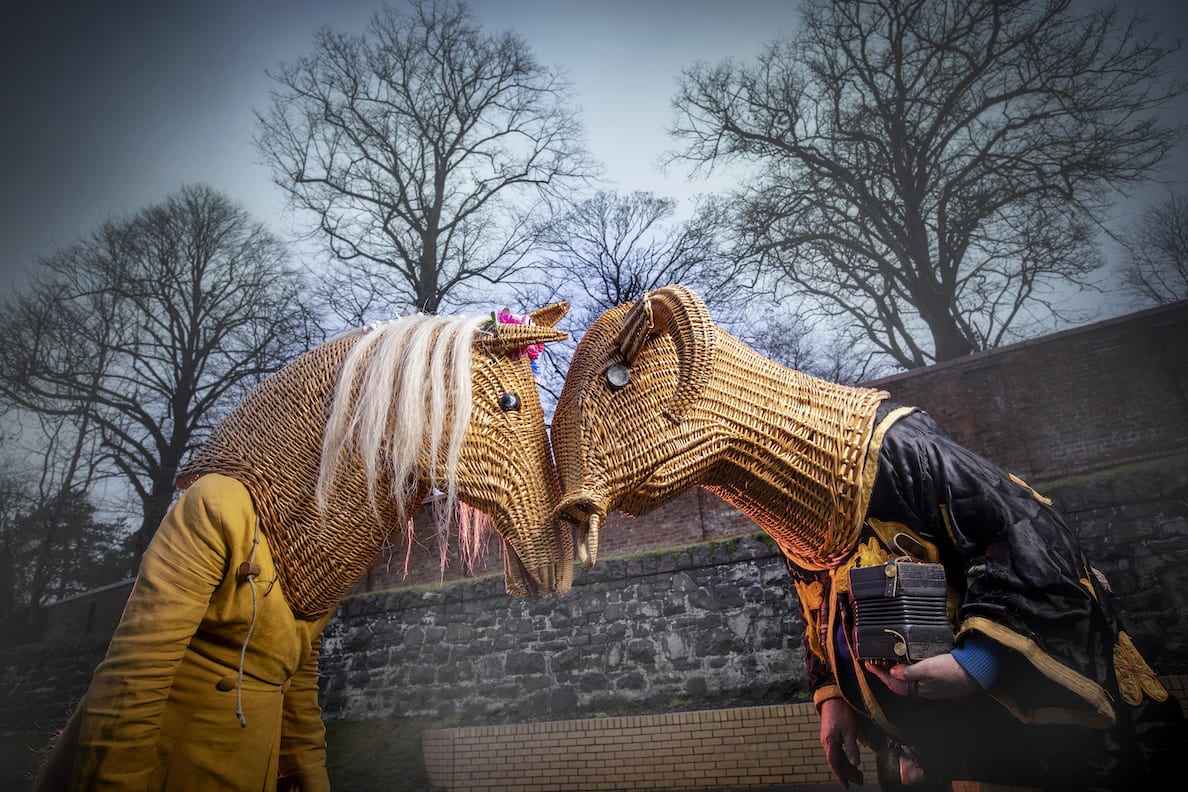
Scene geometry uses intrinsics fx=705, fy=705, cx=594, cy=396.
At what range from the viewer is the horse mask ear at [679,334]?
161 cm

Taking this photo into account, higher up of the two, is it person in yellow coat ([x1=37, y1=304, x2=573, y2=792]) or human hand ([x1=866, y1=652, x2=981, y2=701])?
person in yellow coat ([x1=37, y1=304, x2=573, y2=792])

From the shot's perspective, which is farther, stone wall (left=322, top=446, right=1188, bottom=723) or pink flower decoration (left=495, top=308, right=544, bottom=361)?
stone wall (left=322, top=446, right=1188, bottom=723)

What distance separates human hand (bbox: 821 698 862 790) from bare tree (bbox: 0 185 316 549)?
5.60 meters

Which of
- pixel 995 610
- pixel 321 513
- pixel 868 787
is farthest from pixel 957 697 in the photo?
pixel 868 787

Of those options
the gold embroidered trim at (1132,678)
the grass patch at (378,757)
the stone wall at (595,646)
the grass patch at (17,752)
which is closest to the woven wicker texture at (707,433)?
the gold embroidered trim at (1132,678)

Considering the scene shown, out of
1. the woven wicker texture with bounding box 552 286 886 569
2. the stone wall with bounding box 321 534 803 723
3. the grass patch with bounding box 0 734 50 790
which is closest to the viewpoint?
the woven wicker texture with bounding box 552 286 886 569

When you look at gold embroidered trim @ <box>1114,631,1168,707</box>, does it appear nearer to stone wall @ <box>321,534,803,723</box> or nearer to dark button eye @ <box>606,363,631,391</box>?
dark button eye @ <box>606,363,631,391</box>

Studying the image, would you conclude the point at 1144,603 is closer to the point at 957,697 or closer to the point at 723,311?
the point at 957,697

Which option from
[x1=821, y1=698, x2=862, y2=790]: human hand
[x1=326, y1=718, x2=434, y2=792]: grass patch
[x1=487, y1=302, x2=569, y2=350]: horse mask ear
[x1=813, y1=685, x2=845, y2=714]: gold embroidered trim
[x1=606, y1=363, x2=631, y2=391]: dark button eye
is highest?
[x1=487, y1=302, x2=569, y2=350]: horse mask ear

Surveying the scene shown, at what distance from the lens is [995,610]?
1.30 metres

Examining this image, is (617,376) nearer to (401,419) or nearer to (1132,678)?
(401,419)

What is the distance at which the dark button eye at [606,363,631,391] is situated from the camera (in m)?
1.65

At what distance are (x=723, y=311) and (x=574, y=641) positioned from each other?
185 inches

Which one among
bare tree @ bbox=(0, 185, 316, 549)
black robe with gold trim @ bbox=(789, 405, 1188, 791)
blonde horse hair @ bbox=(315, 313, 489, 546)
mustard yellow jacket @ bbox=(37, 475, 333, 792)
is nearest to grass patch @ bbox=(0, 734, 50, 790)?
bare tree @ bbox=(0, 185, 316, 549)
